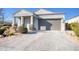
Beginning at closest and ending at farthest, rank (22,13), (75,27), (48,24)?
(75,27) → (22,13) → (48,24)

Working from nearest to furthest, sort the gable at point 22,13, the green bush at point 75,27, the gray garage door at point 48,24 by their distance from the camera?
the green bush at point 75,27, the gable at point 22,13, the gray garage door at point 48,24

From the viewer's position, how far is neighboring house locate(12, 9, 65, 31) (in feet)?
11.4

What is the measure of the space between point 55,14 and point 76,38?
1.93 feet

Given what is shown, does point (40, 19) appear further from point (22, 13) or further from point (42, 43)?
point (42, 43)

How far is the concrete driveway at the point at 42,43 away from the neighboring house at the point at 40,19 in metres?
0.14

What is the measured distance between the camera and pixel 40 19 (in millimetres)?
3566

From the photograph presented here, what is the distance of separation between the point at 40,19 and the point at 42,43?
18.8 inches

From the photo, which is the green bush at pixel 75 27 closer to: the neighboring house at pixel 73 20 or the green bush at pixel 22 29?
the neighboring house at pixel 73 20

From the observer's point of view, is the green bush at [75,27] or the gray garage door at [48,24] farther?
the gray garage door at [48,24]

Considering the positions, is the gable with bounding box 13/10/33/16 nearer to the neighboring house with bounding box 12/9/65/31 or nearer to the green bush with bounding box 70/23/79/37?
the neighboring house with bounding box 12/9/65/31

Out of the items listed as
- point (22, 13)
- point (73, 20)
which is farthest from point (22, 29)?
point (73, 20)

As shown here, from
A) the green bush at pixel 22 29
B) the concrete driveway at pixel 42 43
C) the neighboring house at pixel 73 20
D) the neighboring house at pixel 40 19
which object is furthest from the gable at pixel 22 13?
the neighboring house at pixel 73 20

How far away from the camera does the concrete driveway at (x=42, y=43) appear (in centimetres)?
334
